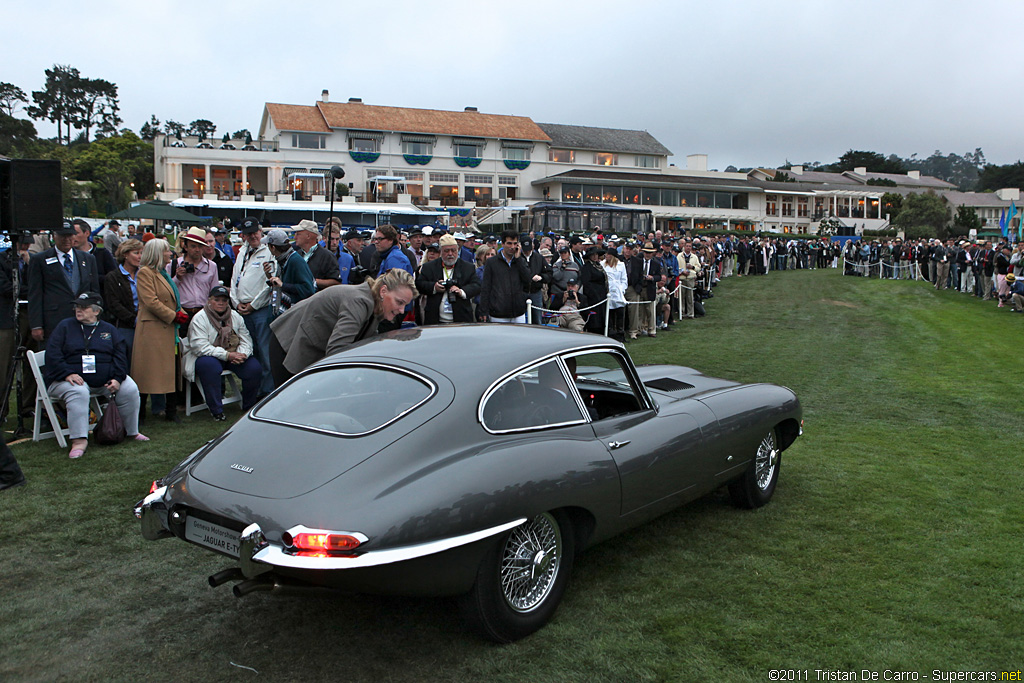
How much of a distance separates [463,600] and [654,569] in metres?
1.53

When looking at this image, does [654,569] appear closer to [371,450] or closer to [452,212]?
[371,450]

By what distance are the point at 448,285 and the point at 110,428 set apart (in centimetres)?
401

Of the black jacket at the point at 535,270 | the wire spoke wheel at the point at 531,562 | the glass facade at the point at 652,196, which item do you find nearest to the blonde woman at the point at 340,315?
the wire spoke wheel at the point at 531,562

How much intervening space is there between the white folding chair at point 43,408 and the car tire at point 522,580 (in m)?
5.21

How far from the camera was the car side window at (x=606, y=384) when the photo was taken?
4.82m

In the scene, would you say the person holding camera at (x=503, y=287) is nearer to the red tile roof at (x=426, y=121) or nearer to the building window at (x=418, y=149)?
the red tile roof at (x=426, y=121)

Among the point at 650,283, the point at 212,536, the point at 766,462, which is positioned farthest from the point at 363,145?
the point at 212,536

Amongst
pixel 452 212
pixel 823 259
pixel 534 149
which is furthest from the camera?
pixel 534 149

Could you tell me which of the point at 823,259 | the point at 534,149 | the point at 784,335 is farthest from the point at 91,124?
the point at 784,335

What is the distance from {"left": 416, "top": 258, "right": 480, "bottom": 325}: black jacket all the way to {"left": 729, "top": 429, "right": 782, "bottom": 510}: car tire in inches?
172

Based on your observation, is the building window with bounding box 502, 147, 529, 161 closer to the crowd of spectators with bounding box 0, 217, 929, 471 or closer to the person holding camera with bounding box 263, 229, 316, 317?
the crowd of spectators with bounding box 0, 217, 929, 471

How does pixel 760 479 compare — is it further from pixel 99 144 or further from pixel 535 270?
pixel 99 144

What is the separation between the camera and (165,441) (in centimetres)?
742

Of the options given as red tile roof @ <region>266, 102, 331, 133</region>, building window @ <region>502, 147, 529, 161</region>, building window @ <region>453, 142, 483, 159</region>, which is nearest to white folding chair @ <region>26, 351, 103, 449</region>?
red tile roof @ <region>266, 102, 331, 133</region>
